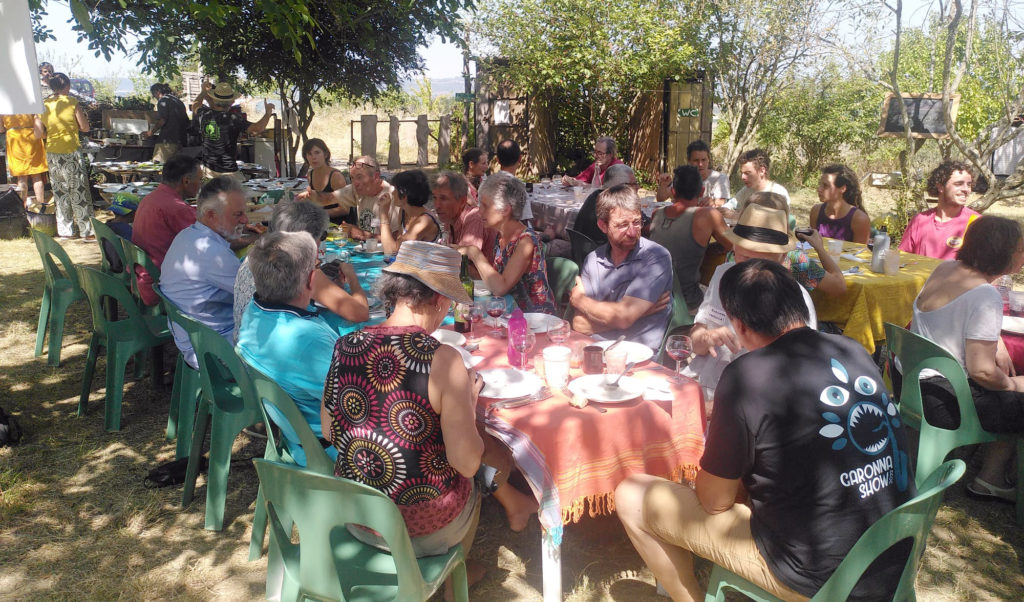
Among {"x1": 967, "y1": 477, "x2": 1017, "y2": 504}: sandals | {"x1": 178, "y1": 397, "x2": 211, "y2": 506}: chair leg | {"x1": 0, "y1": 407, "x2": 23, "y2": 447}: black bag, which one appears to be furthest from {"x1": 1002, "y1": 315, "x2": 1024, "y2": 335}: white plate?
{"x1": 0, "y1": 407, "x2": 23, "y2": 447}: black bag

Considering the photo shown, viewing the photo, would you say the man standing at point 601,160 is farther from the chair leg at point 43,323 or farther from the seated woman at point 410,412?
the seated woman at point 410,412

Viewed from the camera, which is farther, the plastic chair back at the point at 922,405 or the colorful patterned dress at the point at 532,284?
the colorful patterned dress at the point at 532,284

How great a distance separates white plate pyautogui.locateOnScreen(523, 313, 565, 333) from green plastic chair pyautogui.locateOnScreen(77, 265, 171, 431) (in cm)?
239

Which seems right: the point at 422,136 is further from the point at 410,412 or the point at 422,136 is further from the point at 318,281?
the point at 410,412

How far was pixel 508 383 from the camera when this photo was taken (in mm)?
2727

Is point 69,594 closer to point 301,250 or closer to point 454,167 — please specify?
point 301,250

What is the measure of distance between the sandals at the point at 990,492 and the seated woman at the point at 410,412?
2826 millimetres

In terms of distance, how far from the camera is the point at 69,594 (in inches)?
115

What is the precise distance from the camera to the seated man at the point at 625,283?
365 cm

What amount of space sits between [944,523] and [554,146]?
43.4ft

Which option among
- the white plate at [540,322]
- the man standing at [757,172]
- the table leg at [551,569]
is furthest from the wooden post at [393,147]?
the table leg at [551,569]

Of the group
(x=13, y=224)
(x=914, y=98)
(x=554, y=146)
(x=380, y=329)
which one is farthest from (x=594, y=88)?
(x=380, y=329)

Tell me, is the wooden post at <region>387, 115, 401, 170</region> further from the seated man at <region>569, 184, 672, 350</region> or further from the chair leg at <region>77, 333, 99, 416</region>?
the seated man at <region>569, 184, 672, 350</region>

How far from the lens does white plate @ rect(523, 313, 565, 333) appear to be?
3.27 m
